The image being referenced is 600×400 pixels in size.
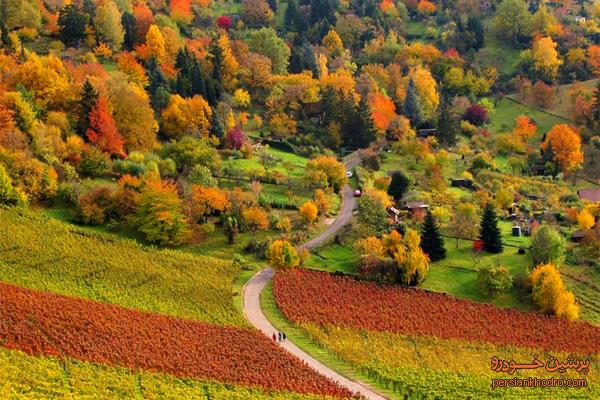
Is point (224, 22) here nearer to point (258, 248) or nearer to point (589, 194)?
point (589, 194)

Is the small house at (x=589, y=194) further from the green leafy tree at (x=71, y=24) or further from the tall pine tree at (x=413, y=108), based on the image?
the green leafy tree at (x=71, y=24)

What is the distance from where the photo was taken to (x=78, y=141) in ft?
254

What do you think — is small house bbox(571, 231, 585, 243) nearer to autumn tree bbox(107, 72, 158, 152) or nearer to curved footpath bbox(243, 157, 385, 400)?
curved footpath bbox(243, 157, 385, 400)

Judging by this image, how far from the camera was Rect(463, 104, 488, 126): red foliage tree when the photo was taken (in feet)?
371

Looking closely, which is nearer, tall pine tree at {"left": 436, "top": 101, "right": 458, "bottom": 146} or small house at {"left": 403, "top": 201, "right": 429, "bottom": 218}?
small house at {"left": 403, "top": 201, "right": 429, "bottom": 218}

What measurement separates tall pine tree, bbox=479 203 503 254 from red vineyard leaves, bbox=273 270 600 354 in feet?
28.1

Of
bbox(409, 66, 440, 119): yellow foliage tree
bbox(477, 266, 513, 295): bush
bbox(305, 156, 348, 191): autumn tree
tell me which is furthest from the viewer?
bbox(409, 66, 440, 119): yellow foliage tree

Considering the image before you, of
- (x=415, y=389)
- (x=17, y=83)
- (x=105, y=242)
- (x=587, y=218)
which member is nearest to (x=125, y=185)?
(x=105, y=242)

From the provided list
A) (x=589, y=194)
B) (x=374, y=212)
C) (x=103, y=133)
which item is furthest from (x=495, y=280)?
(x=103, y=133)

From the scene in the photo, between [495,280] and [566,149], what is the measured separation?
42.0 m

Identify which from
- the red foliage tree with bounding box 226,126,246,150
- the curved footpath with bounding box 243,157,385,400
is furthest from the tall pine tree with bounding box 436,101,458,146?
the red foliage tree with bounding box 226,126,246,150

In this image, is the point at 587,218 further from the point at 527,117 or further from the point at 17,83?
the point at 17,83

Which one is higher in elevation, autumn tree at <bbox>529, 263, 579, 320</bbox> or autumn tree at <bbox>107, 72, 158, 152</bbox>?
autumn tree at <bbox>107, 72, 158, 152</bbox>

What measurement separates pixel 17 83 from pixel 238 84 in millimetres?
35407
